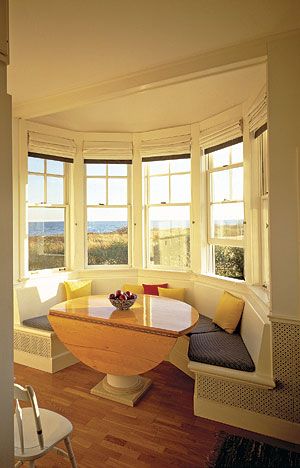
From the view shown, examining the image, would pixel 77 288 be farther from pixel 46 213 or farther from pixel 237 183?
pixel 237 183

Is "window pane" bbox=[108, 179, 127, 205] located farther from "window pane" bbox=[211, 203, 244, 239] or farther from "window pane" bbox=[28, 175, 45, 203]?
"window pane" bbox=[211, 203, 244, 239]

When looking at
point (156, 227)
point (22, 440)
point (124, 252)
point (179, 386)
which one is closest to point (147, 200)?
point (156, 227)

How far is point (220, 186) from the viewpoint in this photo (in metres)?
3.67

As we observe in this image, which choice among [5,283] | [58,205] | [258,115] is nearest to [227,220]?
[258,115]

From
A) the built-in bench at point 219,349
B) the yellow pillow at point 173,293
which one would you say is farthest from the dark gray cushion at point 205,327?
the yellow pillow at point 173,293

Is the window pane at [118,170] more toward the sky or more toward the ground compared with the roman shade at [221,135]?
more toward the ground

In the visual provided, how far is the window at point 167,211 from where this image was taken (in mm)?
4031

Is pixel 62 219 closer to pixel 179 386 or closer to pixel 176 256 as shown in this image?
pixel 176 256

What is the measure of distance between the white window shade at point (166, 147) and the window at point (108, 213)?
0.35 m

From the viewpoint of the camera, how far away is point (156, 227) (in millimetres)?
4258

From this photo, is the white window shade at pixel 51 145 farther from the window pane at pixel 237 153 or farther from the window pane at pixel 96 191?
the window pane at pixel 237 153

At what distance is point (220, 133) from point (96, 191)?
179 centimetres

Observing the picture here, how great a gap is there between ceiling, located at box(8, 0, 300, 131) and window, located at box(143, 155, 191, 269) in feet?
2.78

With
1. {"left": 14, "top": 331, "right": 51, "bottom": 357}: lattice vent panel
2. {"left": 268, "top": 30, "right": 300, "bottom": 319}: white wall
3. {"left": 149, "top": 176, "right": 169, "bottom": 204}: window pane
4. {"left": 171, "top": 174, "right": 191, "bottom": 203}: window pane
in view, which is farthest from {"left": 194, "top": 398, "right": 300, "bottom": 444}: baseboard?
{"left": 149, "top": 176, "right": 169, "bottom": 204}: window pane
